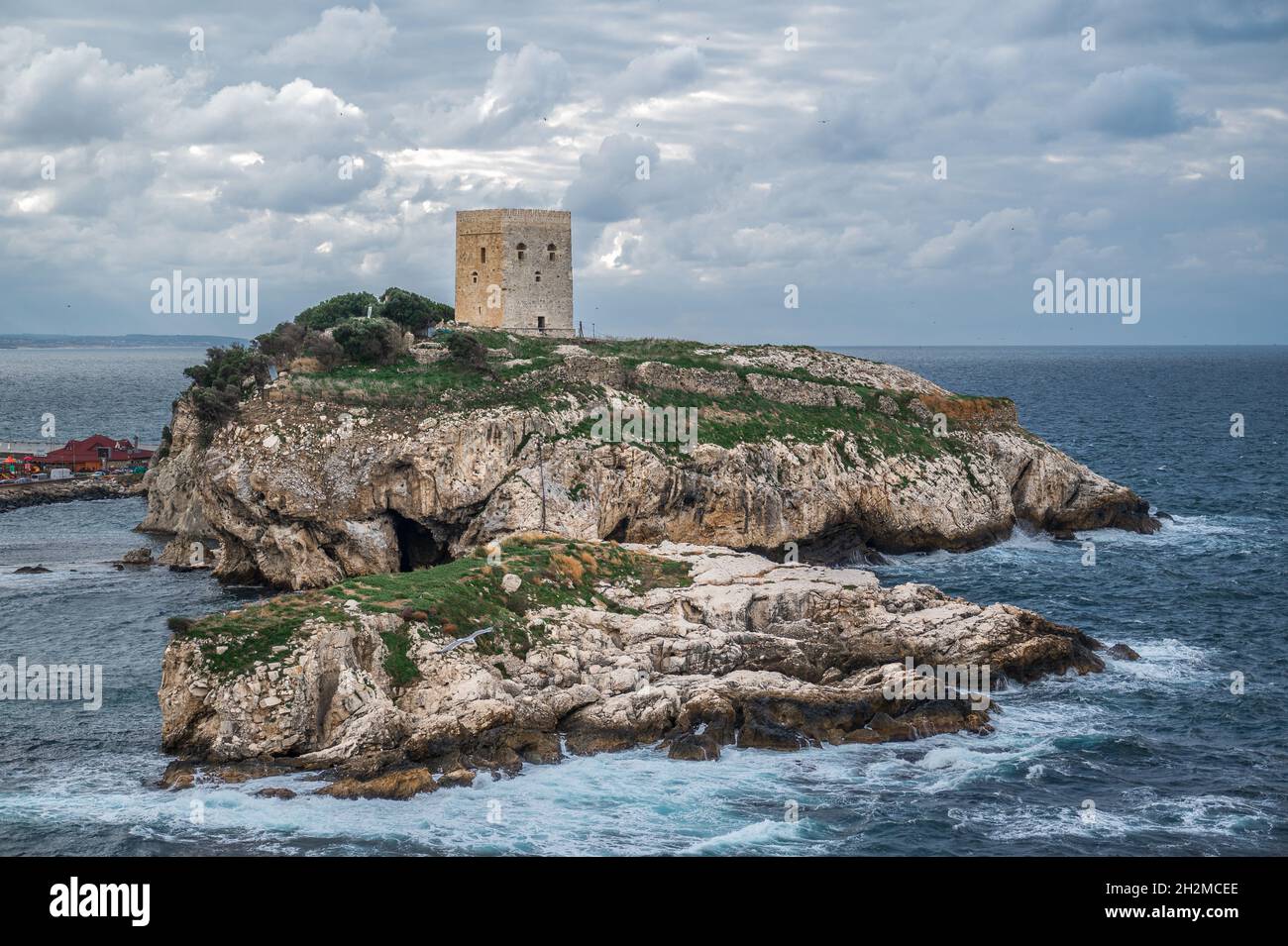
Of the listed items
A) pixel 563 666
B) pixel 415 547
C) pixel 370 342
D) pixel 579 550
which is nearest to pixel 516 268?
pixel 370 342

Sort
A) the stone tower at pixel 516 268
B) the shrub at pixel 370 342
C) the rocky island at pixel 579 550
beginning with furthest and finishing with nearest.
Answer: the stone tower at pixel 516 268 → the shrub at pixel 370 342 → the rocky island at pixel 579 550

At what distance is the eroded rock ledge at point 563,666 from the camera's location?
33.7 meters

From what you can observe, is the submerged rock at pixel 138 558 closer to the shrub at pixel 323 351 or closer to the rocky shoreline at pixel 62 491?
the shrub at pixel 323 351

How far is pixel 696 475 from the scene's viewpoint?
190ft

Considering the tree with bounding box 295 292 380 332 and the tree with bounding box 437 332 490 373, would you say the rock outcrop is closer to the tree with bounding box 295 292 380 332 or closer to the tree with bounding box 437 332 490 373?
the tree with bounding box 437 332 490 373

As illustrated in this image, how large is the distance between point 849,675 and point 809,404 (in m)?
30.1

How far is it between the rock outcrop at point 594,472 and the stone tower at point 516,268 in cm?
537

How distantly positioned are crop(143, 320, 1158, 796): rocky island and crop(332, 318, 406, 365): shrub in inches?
54.1

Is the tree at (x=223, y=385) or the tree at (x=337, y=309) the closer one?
the tree at (x=223, y=385)

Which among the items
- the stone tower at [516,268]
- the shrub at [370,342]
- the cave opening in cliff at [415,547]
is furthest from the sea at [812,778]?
the stone tower at [516,268]

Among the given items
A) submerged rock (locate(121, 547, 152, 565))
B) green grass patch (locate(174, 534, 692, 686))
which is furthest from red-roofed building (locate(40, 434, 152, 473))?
green grass patch (locate(174, 534, 692, 686))

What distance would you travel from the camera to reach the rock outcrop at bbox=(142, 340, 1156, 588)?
5369 cm

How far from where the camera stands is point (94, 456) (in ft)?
303

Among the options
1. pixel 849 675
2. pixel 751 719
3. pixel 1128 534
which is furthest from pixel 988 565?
pixel 751 719
